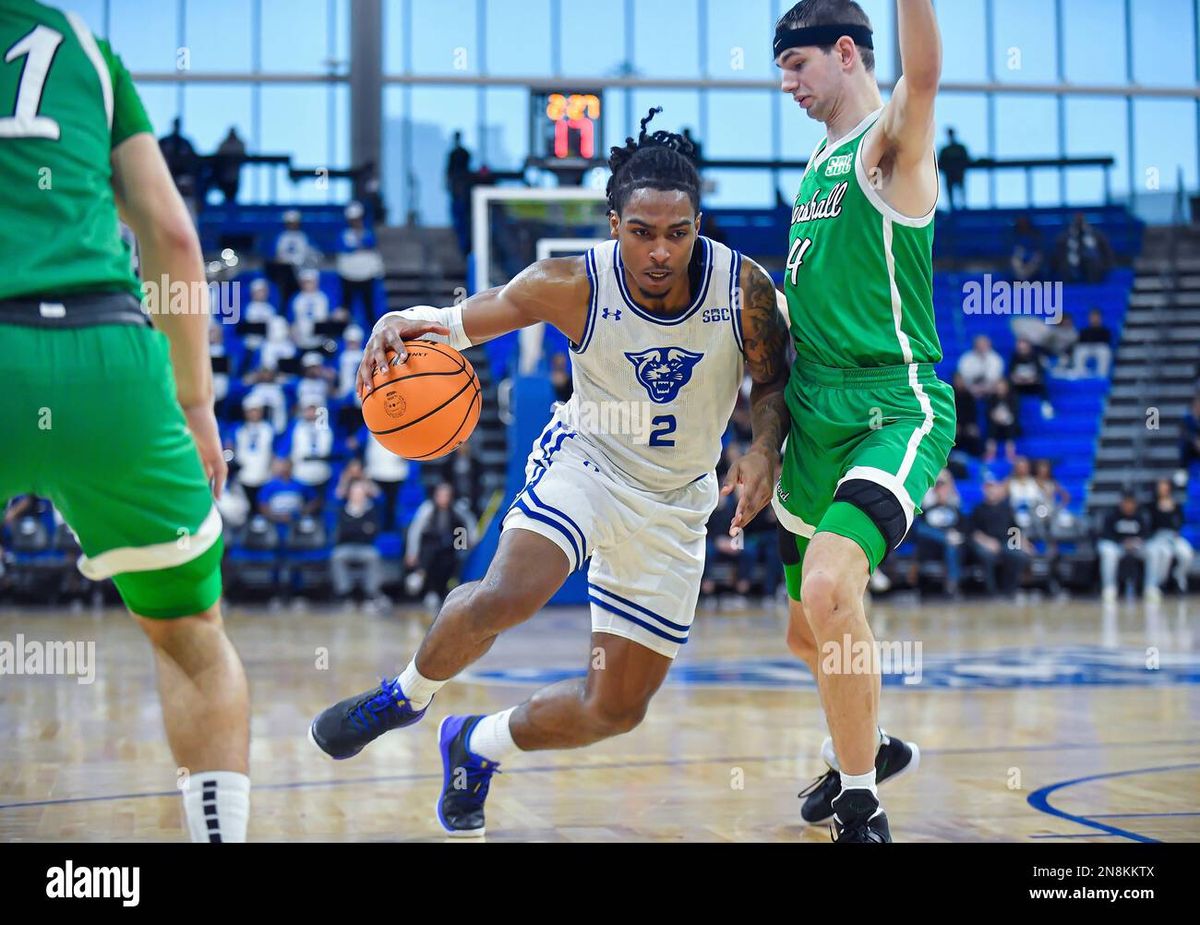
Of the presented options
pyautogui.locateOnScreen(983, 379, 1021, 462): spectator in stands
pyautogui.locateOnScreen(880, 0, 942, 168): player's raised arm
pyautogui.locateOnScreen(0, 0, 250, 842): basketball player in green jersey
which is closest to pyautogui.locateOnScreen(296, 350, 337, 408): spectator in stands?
pyautogui.locateOnScreen(983, 379, 1021, 462): spectator in stands

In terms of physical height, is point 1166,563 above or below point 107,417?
below

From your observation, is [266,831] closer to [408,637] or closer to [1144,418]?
[408,637]

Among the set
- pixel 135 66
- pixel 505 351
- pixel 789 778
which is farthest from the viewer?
pixel 135 66

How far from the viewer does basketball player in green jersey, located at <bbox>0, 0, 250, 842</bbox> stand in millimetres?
2512

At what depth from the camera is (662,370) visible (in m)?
4.45

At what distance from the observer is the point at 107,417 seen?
8.29ft

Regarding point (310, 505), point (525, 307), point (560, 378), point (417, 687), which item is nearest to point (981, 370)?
point (560, 378)

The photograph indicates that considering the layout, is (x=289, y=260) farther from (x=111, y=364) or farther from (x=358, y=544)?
(x=111, y=364)

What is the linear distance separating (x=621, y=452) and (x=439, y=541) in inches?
379

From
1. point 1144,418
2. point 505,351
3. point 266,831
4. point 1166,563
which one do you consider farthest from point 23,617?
point 1144,418

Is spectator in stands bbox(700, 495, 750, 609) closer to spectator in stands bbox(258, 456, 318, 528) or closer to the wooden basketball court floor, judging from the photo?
the wooden basketball court floor

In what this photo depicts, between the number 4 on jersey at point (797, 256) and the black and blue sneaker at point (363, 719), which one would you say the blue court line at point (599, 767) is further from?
the number 4 on jersey at point (797, 256)

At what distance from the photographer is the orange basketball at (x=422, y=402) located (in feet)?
14.2
